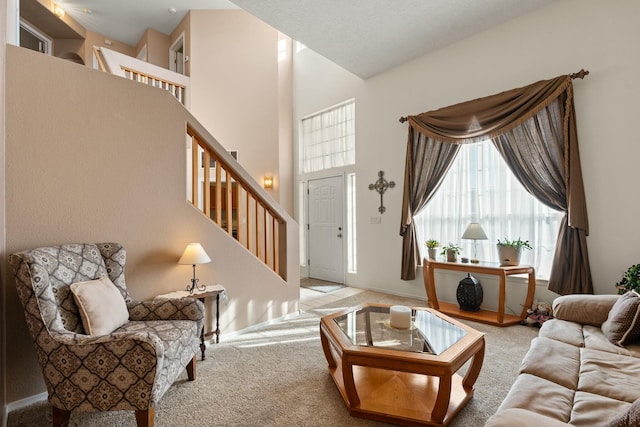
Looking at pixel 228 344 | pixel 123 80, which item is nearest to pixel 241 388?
pixel 228 344

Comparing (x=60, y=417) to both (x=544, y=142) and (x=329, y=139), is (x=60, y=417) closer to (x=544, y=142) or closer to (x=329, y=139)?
(x=544, y=142)

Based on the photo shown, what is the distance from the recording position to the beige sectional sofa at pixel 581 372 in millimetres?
1128

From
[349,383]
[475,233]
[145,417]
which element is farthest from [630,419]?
[475,233]

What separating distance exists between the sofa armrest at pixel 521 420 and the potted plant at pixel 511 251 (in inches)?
106

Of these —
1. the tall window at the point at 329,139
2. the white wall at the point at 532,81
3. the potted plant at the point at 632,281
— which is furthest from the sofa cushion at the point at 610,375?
the tall window at the point at 329,139

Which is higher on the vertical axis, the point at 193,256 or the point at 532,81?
the point at 532,81

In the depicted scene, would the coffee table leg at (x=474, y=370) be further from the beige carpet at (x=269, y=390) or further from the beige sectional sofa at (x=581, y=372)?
the beige sectional sofa at (x=581, y=372)

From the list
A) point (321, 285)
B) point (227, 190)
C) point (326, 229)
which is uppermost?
point (227, 190)

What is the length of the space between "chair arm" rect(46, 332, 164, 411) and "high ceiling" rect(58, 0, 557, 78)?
3305 mm

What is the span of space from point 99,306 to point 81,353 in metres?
0.39

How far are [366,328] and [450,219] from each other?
8.42 feet

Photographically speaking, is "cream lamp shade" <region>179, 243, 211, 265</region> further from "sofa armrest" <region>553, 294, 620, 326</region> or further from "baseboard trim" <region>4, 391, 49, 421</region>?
"sofa armrest" <region>553, 294, 620, 326</region>

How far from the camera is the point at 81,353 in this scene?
1530 mm

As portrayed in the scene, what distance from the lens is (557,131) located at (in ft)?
10.4
